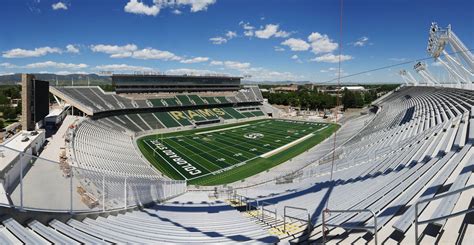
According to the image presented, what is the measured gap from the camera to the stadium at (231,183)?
515 centimetres

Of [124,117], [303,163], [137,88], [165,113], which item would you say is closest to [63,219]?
[303,163]

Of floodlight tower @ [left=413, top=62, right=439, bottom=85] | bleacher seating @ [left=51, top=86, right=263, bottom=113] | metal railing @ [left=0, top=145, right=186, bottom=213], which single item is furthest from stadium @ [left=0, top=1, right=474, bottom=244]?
floodlight tower @ [left=413, top=62, right=439, bottom=85]

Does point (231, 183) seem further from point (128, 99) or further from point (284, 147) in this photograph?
point (128, 99)

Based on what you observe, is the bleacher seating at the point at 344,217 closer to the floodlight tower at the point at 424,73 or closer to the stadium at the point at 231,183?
the stadium at the point at 231,183

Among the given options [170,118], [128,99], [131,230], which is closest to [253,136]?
[170,118]

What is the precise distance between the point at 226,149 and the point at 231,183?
11.7 meters

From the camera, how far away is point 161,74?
56594 mm

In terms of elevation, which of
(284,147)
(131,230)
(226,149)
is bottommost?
(226,149)

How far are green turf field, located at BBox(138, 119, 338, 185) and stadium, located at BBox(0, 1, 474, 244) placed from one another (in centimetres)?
22

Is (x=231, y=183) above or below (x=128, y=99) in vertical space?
below

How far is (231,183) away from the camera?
2317 cm

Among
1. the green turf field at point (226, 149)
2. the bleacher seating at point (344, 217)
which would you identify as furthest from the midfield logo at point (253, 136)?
the bleacher seating at point (344, 217)

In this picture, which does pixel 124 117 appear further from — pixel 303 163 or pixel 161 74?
pixel 303 163

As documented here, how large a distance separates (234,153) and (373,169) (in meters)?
22.2
